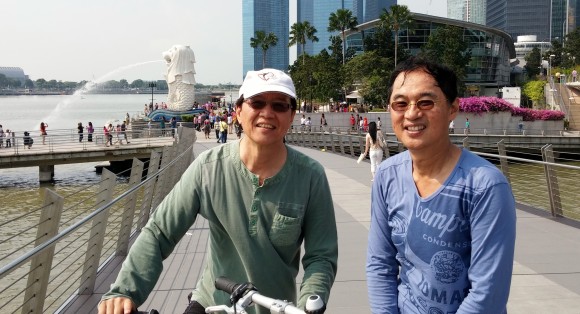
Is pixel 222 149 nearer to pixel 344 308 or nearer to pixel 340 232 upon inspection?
pixel 344 308

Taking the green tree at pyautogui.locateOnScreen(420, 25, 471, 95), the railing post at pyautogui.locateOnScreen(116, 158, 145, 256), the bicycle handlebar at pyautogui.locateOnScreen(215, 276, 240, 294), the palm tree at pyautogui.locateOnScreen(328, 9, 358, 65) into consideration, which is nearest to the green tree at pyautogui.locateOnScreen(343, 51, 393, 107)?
the green tree at pyautogui.locateOnScreen(420, 25, 471, 95)

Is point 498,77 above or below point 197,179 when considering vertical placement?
above

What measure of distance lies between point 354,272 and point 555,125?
45112 mm

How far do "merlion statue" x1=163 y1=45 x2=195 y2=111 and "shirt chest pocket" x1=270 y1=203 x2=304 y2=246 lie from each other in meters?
48.2

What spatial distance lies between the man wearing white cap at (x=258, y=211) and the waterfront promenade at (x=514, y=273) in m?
2.66

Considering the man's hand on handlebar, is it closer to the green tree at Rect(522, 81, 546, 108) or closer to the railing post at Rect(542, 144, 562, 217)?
the railing post at Rect(542, 144, 562, 217)

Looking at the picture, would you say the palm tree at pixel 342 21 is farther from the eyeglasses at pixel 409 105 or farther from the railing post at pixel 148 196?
the eyeglasses at pixel 409 105

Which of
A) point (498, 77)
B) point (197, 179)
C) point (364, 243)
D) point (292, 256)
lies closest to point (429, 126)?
point (292, 256)

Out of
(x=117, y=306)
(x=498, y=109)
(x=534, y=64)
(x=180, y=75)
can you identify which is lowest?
(x=117, y=306)

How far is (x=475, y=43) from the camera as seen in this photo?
91000 millimetres

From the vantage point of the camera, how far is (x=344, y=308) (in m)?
5.07

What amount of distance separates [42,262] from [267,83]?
8.67ft

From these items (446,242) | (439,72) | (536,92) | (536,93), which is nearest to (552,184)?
(439,72)

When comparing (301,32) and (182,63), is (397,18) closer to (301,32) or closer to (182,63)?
(301,32)
